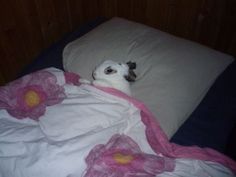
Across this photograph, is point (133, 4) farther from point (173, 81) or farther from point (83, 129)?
point (83, 129)

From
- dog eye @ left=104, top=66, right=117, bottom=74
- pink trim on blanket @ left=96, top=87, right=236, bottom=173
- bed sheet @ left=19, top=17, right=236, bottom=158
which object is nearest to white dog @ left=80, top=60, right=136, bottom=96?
dog eye @ left=104, top=66, right=117, bottom=74

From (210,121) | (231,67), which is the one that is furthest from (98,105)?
(231,67)

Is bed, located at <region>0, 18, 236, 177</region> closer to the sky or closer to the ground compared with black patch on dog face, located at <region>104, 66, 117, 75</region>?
closer to the ground

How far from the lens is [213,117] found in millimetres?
1131

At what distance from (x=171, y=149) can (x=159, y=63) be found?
0.43 meters

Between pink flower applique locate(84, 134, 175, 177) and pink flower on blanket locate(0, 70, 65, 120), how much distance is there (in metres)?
0.29

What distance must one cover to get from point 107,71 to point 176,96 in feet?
1.04

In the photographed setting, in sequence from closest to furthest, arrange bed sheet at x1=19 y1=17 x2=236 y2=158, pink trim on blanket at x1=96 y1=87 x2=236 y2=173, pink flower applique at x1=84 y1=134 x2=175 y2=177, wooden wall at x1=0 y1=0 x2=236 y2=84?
pink flower applique at x1=84 y1=134 x2=175 y2=177 < pink trim on blanket at x1=96 y1=87 x2=236 y2=173 < bed sheet at x1=19 y1=17 x2=236 y2=158 < wooden wall at x1=0 y1=0 x2=236 y2=84

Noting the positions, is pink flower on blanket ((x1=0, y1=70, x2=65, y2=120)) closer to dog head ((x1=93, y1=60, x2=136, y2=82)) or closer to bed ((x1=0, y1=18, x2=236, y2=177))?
bed ((x1=0, y1=18, x2=236, y2=177))

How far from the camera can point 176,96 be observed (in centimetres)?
108

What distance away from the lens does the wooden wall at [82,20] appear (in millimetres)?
1349

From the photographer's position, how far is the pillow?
1.07m

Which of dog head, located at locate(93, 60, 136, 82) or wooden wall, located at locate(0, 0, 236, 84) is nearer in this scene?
dog head, located at locate(93, 60, 136, 82)

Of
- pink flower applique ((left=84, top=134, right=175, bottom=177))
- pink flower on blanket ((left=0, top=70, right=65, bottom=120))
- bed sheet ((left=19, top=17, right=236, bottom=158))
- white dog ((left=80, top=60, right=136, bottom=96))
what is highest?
white dog ((left=80, top=60, right=136, bottom=96))
